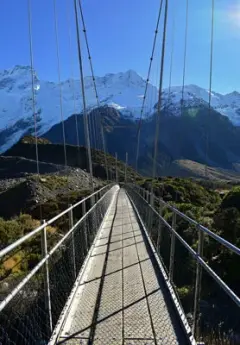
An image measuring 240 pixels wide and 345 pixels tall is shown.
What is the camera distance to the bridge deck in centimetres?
464

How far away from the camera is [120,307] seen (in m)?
5.56

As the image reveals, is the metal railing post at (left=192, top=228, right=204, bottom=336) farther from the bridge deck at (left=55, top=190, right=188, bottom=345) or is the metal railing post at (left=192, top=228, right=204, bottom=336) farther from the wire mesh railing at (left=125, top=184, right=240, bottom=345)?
the wire mesh railing at (left=125, top=184, right=240, bottom=345)

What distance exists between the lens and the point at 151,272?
7293 mm

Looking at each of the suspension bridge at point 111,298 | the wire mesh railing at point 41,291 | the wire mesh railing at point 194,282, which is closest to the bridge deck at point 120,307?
the suspension bridge at point 111,298

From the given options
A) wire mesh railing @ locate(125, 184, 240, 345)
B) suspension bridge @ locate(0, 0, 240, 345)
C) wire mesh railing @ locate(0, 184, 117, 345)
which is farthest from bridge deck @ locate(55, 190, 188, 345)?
wire mesh railing @ locate(125, 184, 240, 345)

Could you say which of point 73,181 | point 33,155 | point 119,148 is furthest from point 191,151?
point 73,181

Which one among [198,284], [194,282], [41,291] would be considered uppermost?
[198,284]

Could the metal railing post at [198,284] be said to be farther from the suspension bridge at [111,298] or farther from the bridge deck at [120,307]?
the bridge deck at [120,307]

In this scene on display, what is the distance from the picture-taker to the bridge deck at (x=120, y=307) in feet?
15.2

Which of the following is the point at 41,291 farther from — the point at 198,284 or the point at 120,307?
the point at 198,284

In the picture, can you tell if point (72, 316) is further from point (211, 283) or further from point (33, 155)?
point (33, 155)

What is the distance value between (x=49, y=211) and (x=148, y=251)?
46.3 feet

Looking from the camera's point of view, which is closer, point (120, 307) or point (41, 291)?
point (120, 307)

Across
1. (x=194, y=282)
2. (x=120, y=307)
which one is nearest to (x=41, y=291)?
(x=120, y=307)
